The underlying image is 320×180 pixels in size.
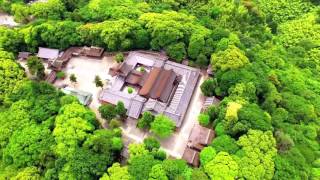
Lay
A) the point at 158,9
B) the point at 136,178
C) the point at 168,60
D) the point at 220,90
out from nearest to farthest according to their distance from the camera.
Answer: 1. the point at 136,178
2. the point at 220,90
3. the point at 168,60
4. the point at 158,9

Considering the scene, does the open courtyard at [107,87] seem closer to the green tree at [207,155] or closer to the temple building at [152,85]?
the temple building at [152,85]

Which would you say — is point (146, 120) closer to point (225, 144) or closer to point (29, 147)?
point (225, 144)

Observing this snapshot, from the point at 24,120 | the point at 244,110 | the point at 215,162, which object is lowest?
the point at 24,120

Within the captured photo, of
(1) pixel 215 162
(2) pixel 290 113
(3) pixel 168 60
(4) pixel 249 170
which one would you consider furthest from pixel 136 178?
(2) pixel 290 113

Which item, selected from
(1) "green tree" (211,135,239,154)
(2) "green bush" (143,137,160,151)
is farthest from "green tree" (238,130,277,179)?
(2) "green bush" (143,137,160,151)

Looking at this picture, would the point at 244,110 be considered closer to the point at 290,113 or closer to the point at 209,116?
the point at 209,116

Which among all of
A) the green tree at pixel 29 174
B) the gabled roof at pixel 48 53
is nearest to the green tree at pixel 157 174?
the green tree at pixel 29 174

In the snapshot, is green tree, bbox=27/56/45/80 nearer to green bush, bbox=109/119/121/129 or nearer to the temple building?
the temple building
